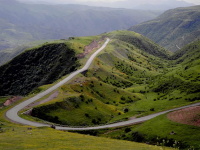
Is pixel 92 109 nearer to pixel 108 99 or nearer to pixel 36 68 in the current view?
pixel 108 99

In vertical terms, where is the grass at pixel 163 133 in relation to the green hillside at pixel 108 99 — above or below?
above

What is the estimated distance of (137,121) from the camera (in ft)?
209

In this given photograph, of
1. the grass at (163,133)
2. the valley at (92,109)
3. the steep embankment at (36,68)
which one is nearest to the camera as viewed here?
the valley at (92,109)

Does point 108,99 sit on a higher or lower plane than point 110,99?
higher

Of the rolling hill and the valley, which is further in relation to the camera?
the rolling hill

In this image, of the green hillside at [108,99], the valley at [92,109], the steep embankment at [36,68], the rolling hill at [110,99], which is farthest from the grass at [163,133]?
the steep embankment at [36,68]

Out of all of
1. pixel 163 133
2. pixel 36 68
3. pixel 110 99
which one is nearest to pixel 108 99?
pixel 110 99

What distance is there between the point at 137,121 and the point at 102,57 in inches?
3947

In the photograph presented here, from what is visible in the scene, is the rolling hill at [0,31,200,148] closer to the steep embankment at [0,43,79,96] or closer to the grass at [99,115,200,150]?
the grass at [99,115,200,150]

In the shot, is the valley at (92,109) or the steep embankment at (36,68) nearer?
the valley at (92,109)

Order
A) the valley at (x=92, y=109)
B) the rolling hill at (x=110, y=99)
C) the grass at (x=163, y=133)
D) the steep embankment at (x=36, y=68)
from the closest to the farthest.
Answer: the valley at (x=92, y=109) → the grass at (x=163, y=133) → the rolling hill at (x=110, y=99) → the steep embankment at (x=36, y=68)

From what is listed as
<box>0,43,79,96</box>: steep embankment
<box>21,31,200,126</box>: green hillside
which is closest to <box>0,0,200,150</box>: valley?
<box>21,31,200,126</box>: green hillside

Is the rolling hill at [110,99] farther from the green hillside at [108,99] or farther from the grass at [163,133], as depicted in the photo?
the grass at [163,133]

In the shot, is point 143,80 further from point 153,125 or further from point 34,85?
point 153,125
